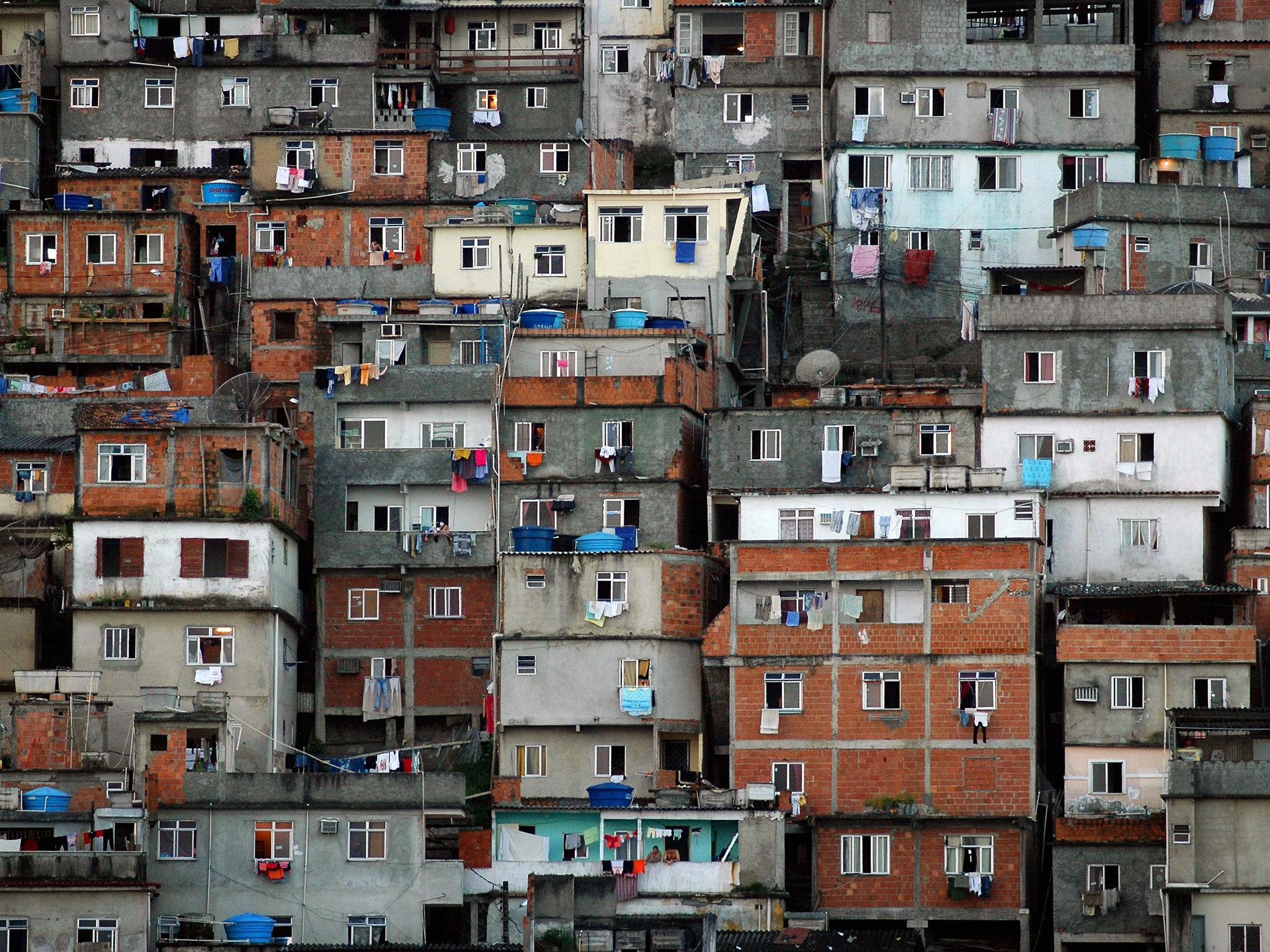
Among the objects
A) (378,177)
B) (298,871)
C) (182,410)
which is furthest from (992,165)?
(298,871)

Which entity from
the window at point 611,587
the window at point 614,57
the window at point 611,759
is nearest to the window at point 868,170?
the window at point 614,57

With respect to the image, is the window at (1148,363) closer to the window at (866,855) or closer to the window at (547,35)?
the window at (866,855)

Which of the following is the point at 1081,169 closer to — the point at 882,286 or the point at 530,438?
the point at 882,286

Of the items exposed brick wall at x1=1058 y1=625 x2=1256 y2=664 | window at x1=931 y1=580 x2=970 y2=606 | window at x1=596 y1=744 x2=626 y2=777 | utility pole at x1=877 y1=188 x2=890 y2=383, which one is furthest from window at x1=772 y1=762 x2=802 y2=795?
utility pole at x1=877 y1=188 x2=890 y2=383

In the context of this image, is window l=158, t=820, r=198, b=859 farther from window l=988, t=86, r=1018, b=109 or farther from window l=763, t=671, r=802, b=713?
window l=988, t=86, r=1018, b=109

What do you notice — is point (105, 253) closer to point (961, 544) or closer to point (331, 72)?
point (331, 72)
